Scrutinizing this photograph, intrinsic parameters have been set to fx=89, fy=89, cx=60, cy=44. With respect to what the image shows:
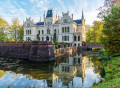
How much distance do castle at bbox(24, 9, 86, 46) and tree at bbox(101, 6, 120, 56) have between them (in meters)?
28.1

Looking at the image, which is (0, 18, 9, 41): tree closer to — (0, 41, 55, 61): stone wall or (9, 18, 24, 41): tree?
(9, 18, 24, 41): tree

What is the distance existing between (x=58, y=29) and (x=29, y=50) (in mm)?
24756

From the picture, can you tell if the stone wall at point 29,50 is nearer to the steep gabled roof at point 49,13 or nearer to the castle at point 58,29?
the castle at point 58,29

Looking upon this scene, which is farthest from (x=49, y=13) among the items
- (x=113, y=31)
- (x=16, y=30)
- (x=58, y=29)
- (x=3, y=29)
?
(x=113, y=31)

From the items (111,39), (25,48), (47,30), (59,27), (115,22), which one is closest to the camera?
(115,22)

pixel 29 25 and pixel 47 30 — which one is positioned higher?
pixel 29 25

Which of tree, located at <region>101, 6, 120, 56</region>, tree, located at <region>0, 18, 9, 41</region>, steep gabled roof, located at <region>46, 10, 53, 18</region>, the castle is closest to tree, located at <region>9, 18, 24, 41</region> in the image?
tree, located at <region>0, 18, 9, 41</region>

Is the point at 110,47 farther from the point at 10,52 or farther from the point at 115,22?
the point at 10,52

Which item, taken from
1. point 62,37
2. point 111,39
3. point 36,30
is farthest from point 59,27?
point 111,39

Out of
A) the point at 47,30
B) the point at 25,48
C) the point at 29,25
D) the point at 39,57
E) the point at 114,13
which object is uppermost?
the point at 29,25

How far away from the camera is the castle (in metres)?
40.3

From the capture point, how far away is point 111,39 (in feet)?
38.9

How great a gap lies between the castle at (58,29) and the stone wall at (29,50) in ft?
70.2

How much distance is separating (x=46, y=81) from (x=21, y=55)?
639 inches
